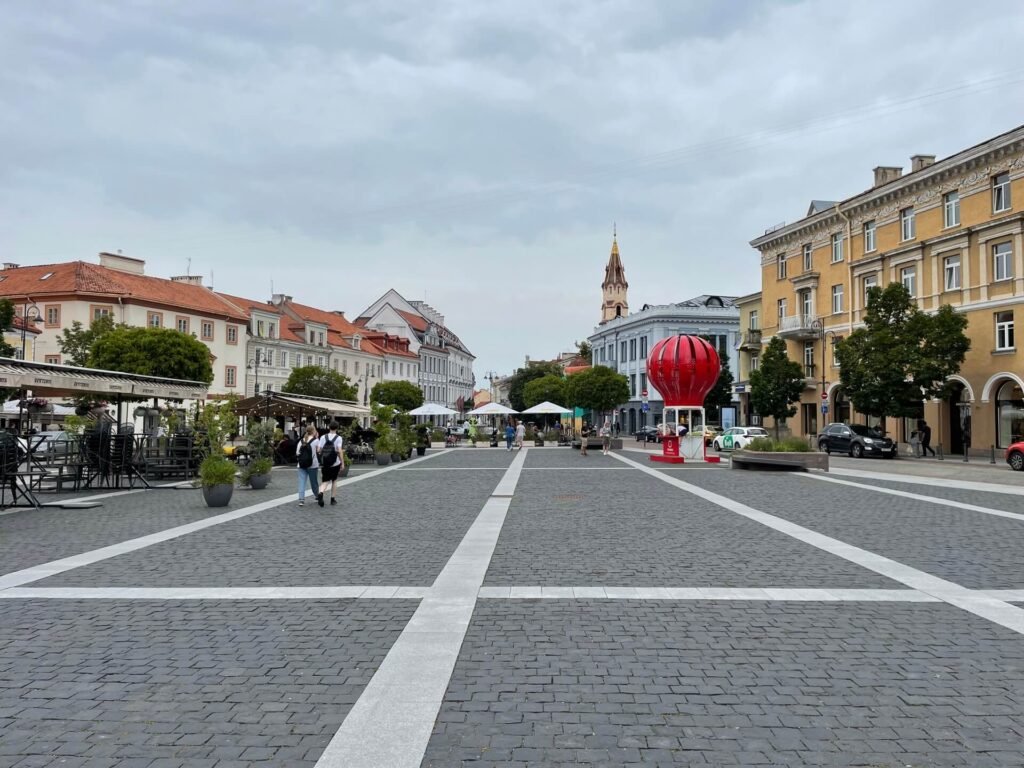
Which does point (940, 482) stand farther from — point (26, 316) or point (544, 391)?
point (544, 391)

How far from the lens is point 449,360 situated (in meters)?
104

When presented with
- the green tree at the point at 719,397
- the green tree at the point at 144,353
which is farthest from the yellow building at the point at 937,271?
the green tree at the point at 144,353

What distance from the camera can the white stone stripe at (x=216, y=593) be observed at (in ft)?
22.8

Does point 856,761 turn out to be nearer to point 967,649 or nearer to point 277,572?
point 967,649

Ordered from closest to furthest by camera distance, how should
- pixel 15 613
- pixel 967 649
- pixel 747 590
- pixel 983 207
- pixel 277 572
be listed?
1. pixel 967 649
2. pixel 15 613
3. pixel 747 590
4. pixel 277 572
5. pixel 983 207

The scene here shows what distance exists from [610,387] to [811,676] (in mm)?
61610

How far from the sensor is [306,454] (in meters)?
14.3

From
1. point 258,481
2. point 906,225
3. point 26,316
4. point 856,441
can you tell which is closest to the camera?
point 258,481

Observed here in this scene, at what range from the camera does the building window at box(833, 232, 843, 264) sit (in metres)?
44.3

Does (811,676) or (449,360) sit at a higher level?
(449,360)

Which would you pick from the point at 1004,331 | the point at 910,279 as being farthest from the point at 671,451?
the point at 910,279

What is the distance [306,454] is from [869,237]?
37274 mm

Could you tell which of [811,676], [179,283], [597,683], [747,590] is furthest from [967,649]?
[179,283]

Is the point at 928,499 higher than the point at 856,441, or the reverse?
the point at 856,441
